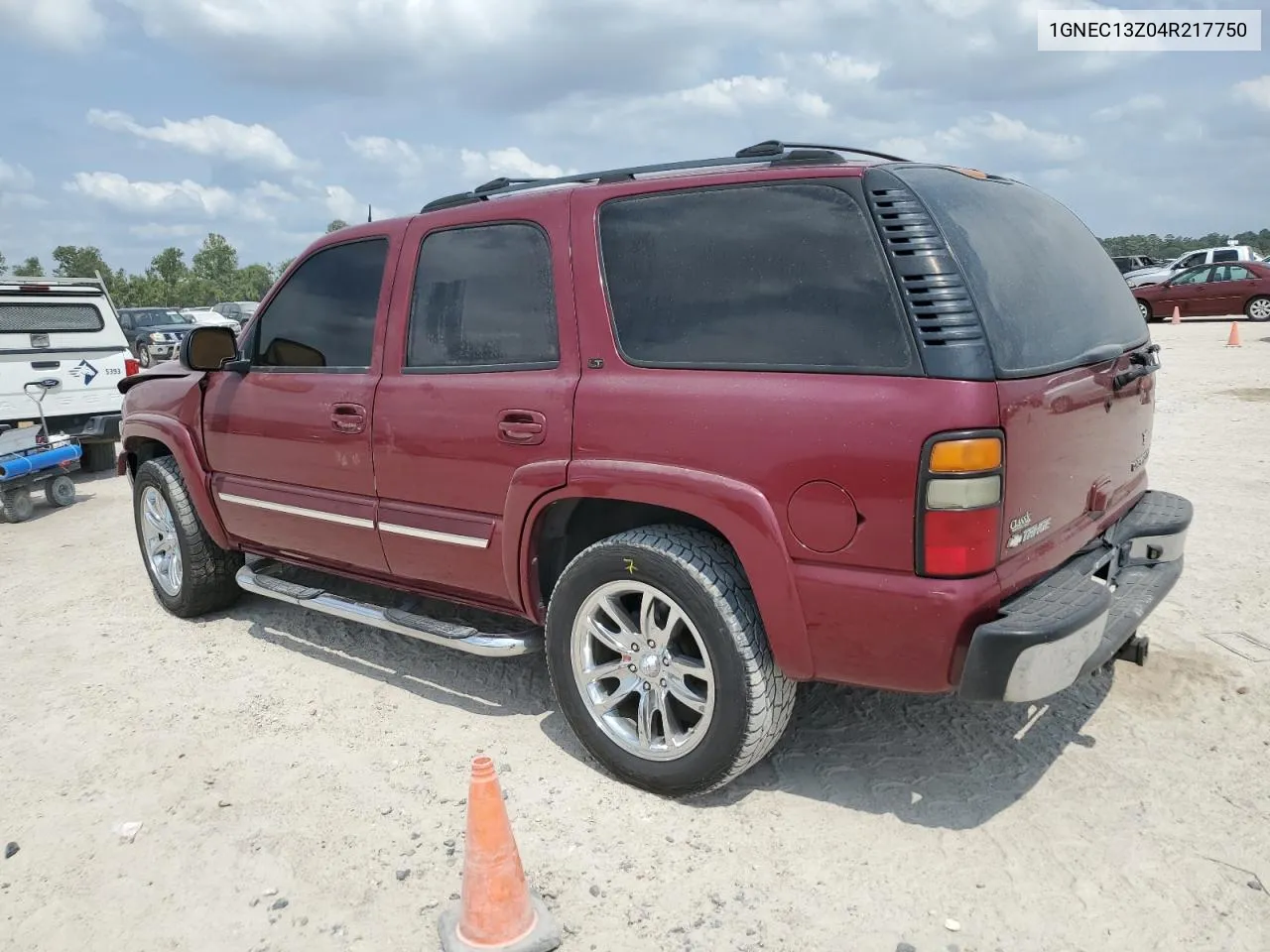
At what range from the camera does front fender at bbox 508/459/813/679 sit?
2.77m

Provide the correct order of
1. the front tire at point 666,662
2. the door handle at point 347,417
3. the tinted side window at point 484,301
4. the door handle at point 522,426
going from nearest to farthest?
the front tire at point 666,662 < the door handle at point 522,426 < the tinted side window at point 484,301 < the door handle at point 347,417

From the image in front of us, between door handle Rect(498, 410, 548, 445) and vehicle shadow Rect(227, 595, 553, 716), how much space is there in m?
1.21

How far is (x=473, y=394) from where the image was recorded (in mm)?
3506

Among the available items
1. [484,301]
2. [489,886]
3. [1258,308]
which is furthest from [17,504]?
[1258,308]

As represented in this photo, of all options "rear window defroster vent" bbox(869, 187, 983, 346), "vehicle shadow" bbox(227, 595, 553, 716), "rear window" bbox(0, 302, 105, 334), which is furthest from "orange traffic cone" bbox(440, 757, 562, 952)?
"rear window" bbox(0, 302, 105, 334)

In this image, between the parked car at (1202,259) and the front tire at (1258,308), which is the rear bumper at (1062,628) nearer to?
the front tire at (1258,308)

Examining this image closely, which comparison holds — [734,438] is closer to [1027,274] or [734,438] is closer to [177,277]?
[1027,274]

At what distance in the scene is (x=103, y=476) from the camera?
988cm

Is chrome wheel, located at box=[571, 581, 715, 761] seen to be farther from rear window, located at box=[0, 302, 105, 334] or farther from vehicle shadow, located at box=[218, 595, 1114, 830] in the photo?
rear window, located at box=[0, 302, 105, 334]

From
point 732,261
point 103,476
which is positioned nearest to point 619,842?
point 732,261

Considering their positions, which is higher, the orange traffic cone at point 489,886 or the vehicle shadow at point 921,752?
the orange traffic cone at point 489,886

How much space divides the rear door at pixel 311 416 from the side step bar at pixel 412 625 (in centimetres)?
17

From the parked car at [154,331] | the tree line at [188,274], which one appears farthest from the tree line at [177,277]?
the parked car at [154,331]

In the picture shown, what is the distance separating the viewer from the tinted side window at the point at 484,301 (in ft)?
11.2
